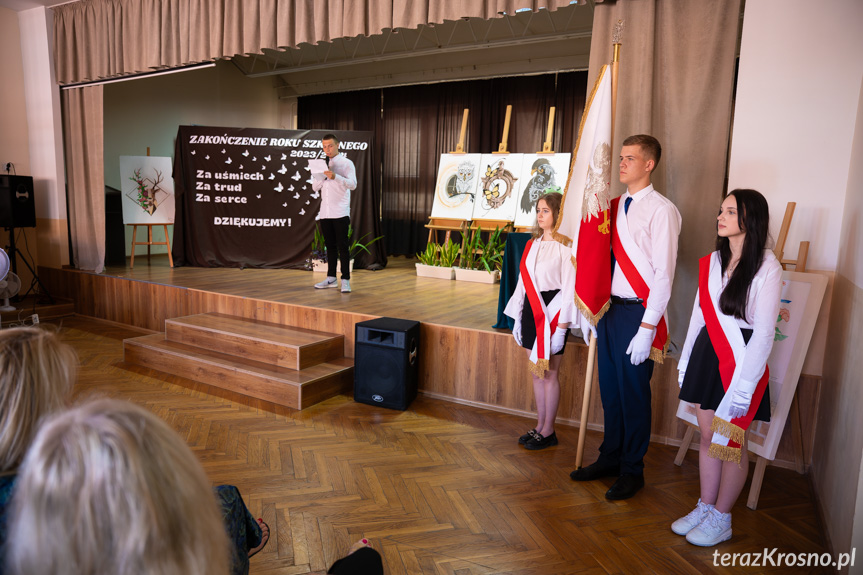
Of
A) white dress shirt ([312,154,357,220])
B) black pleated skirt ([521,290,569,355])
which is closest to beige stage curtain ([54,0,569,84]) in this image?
white dress shirt ([312,154,357,220])

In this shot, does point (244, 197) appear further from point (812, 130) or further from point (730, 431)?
point (730, 431)

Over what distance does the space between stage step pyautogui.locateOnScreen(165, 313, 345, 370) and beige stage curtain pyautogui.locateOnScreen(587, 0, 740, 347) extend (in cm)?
236

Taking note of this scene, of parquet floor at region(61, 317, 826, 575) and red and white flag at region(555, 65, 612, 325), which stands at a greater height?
red and white flag at region(555, 65, 612, 325)

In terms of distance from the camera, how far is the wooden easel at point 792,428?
2.44 metres

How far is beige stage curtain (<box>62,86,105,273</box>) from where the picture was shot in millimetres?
5953

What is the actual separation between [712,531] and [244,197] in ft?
21.0

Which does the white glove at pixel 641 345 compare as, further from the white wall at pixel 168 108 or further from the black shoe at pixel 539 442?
the white wall at pixel 168 108

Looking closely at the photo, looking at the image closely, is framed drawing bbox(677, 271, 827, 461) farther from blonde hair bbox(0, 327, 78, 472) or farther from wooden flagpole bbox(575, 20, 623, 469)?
blonde hair bbox(0, 327, 78, 472)

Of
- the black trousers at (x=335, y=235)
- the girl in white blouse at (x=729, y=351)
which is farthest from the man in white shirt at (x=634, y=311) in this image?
the black trousers at (x=335, y=235)

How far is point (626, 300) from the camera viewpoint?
2559 mm

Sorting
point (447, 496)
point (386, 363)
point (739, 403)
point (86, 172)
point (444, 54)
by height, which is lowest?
point (447, 496)

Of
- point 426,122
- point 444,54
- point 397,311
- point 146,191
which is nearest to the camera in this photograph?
point 397,311

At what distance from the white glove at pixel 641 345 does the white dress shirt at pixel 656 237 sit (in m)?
0.05

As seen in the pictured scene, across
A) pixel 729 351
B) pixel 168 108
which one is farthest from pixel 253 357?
pixel 168 108
